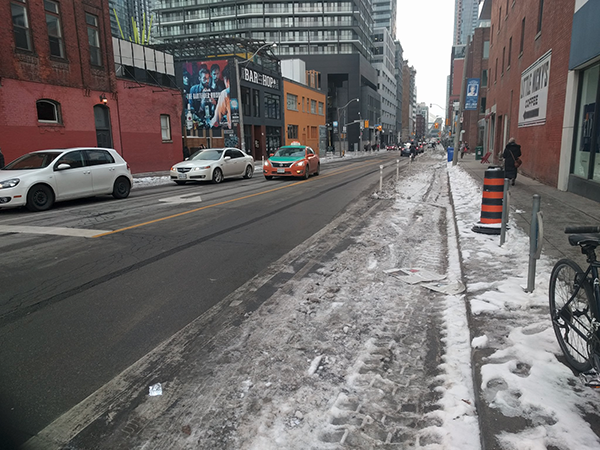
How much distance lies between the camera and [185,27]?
91.3 m

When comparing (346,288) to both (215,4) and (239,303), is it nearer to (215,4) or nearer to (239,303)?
(239,303)

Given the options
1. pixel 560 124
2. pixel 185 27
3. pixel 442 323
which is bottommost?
pixel 442 323

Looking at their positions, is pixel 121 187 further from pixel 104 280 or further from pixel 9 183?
pixel 104 280

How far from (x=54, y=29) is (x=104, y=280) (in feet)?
67.0

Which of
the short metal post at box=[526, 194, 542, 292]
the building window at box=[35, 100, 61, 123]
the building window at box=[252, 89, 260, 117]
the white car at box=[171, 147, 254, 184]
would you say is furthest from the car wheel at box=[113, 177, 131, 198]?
the building window at box=[252, 89, 260, 117]

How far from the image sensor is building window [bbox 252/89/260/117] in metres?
42.8

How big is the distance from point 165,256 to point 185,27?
319 ft

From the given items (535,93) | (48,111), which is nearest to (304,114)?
(48,111)

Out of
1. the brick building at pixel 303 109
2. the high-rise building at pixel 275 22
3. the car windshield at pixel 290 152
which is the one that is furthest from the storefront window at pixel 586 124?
the high-rise building at pixel 275 22

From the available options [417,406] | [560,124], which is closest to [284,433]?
[417,406]

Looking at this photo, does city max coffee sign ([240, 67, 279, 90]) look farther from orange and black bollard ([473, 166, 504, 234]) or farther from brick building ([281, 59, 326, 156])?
orange and black bollard ([473, 166, 504, 234])

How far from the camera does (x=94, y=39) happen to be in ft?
75.4

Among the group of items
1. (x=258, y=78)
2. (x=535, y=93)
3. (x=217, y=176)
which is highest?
(x=258, y=78)

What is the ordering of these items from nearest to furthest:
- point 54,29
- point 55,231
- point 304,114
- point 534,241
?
1. point 534,241
2. point 55,231
3. point 54,29
4. point 304,114
